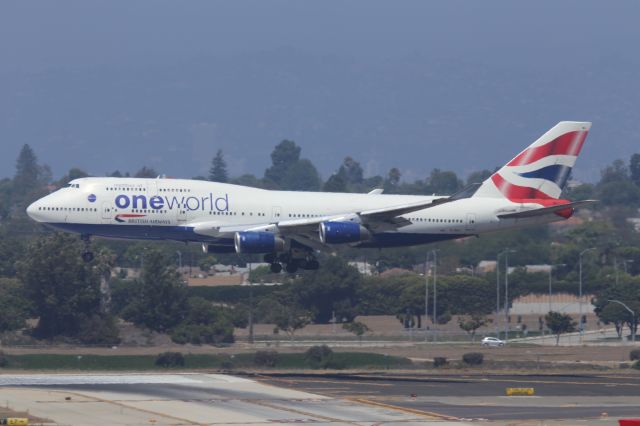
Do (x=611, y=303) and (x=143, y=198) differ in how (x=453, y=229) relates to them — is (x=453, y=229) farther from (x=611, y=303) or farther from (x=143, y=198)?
(x=611, y=303)

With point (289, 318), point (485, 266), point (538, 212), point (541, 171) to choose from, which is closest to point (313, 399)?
point (538, 212)

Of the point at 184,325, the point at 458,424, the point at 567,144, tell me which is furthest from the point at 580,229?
the point at 458,424

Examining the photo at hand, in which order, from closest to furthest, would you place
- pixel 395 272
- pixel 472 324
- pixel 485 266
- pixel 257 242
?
pixel 257 242
pixel 472 324
pixel 485 266
pixel 395 272

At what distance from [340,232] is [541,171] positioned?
574 inches

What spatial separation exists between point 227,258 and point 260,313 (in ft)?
174

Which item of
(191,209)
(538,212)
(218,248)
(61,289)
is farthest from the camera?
(61,289)

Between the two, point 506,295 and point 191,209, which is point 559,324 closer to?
point 506,295

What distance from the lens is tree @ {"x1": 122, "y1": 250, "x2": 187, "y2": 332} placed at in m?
114

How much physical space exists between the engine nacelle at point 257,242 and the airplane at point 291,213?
0.06 meters

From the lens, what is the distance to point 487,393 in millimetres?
67938

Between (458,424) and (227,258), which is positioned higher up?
(227,258)

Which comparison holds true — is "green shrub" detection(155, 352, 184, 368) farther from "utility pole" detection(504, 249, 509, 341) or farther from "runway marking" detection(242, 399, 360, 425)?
"utility pole" detection(504, 249, 509, 341)

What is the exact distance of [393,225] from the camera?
79.1m

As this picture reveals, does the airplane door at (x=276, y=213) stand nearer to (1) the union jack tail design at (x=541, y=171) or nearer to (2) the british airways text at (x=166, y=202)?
(2) the british airways text at (x=166, y=202)
